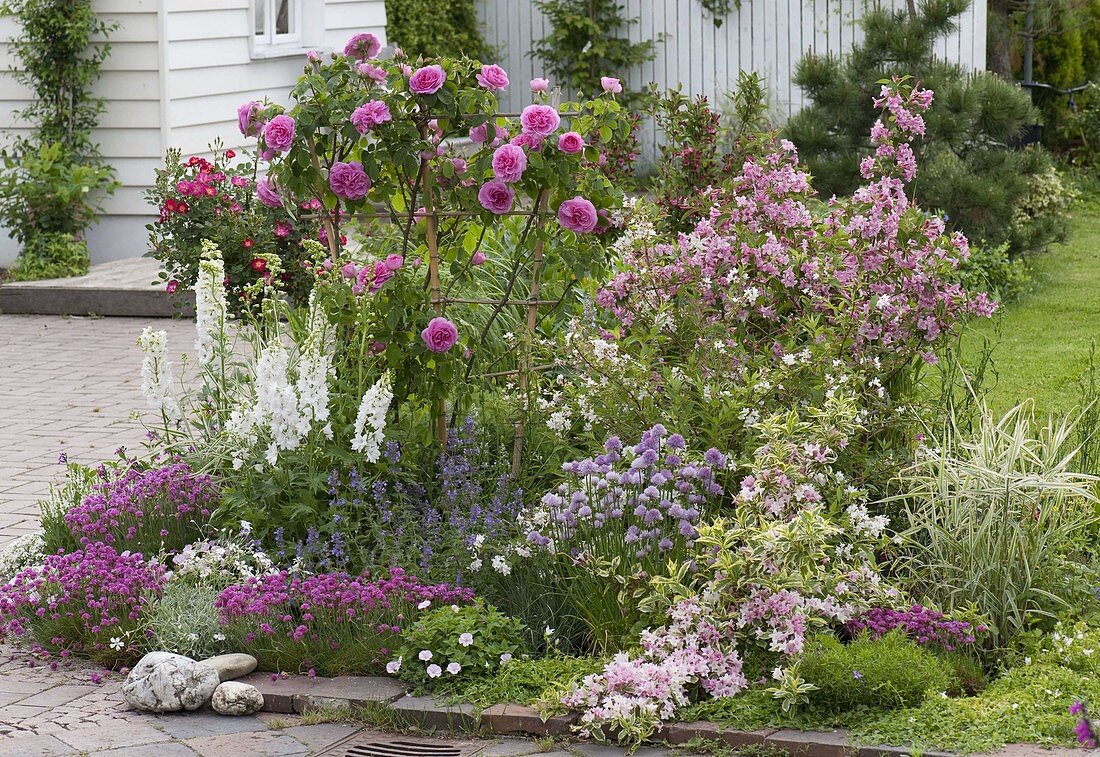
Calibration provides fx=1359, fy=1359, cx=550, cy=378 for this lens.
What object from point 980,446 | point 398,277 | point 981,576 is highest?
point 398,277

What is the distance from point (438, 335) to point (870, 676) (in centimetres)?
204

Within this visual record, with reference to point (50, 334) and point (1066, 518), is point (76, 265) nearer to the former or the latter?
point (50, 334)

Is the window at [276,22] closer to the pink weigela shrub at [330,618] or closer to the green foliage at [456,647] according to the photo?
the pink weigela shrub at [330,618]

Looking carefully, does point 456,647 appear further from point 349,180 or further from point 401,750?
point 349,180

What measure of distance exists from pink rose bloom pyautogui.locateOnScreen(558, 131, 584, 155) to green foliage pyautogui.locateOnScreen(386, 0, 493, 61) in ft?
31.2

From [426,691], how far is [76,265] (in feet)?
26.1

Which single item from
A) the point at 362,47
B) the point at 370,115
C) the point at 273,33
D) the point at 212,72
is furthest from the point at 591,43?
the point at 370,115

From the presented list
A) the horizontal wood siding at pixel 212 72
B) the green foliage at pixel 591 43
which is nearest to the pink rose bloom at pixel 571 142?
the horizontal wood siding at pixel 212 72

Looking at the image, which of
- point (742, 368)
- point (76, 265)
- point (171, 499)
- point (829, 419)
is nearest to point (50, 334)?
point (76, 265)

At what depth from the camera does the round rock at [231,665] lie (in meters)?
4.08

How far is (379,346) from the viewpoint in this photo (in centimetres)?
528

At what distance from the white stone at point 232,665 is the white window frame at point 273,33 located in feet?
29.5

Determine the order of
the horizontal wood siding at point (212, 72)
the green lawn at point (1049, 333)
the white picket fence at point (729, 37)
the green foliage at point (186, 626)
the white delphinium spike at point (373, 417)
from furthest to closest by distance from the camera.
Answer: the white picket fence at point (729, 37) → the horizontal wood siding at point (212, 72) → the green lawn at point (1049, 333) → the white delphinium spike at point (373, 417) → the green foliage at point (186, 626)

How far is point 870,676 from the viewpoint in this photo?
11.9 feet
